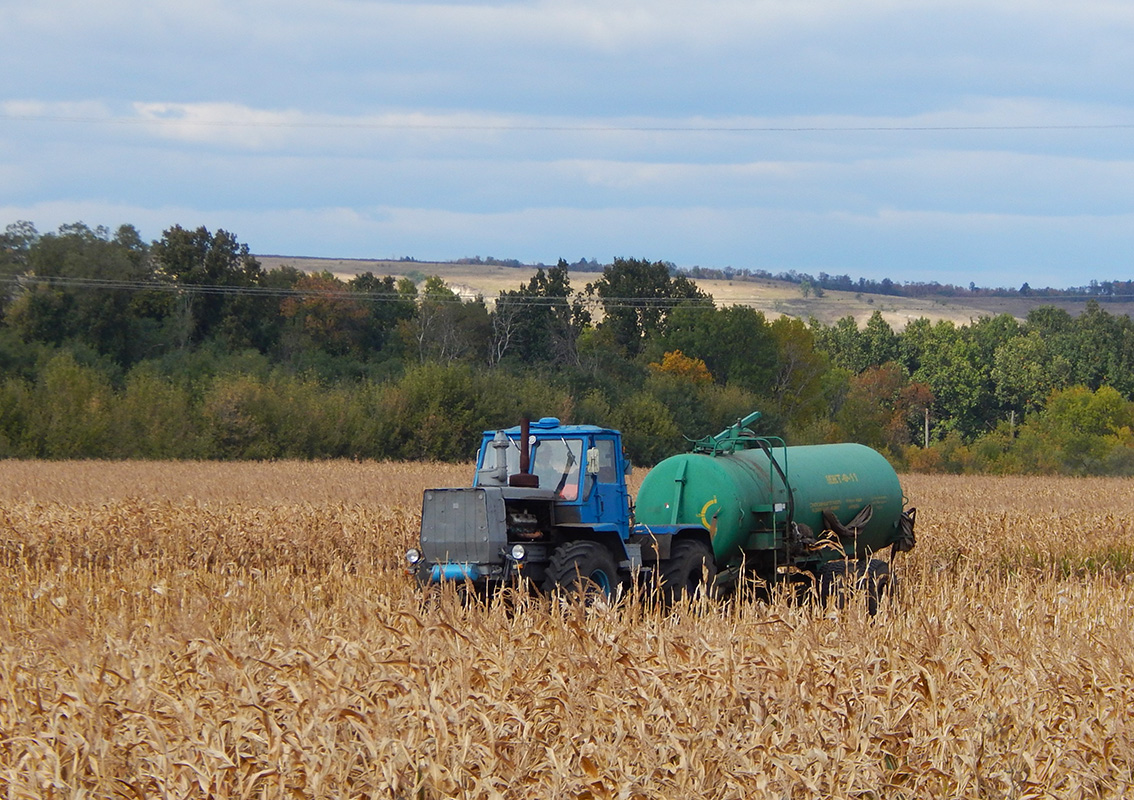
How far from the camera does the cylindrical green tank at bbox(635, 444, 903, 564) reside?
42.5 ft

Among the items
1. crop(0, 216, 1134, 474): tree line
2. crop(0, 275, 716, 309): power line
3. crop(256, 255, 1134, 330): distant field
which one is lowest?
crop(0, 216, 1134, 474): tree line

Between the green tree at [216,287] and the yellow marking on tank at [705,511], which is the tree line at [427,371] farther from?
the yellow marking on tank at [705,511]

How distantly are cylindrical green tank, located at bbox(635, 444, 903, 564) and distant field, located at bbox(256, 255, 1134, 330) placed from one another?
133222 millimetres

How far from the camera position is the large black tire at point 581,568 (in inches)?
412

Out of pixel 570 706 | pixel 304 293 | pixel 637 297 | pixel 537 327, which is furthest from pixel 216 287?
pixel 570 706

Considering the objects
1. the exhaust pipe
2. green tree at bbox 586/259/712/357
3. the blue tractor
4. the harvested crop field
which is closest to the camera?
the harvested crop field

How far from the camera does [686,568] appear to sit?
11875mm

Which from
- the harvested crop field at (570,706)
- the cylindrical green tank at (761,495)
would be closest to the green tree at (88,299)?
the cylindrical green tank at (761,495)

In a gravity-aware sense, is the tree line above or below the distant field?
below

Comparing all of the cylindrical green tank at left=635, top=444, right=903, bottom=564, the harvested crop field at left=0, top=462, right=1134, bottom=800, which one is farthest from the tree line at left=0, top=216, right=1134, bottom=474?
the harvested crop field at left=0, top=462, right=1134, bottom=800

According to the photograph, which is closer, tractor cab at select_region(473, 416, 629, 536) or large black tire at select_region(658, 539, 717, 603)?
tractor cab at select_region(473, 416, 629, 536)

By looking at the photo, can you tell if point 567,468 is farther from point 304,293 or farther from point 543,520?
point 304,293

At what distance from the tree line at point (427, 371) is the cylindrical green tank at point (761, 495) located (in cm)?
3458

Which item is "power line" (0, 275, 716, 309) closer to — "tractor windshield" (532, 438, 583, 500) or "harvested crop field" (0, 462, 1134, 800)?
"tractor windshield" (532, 438, 583, 500)
